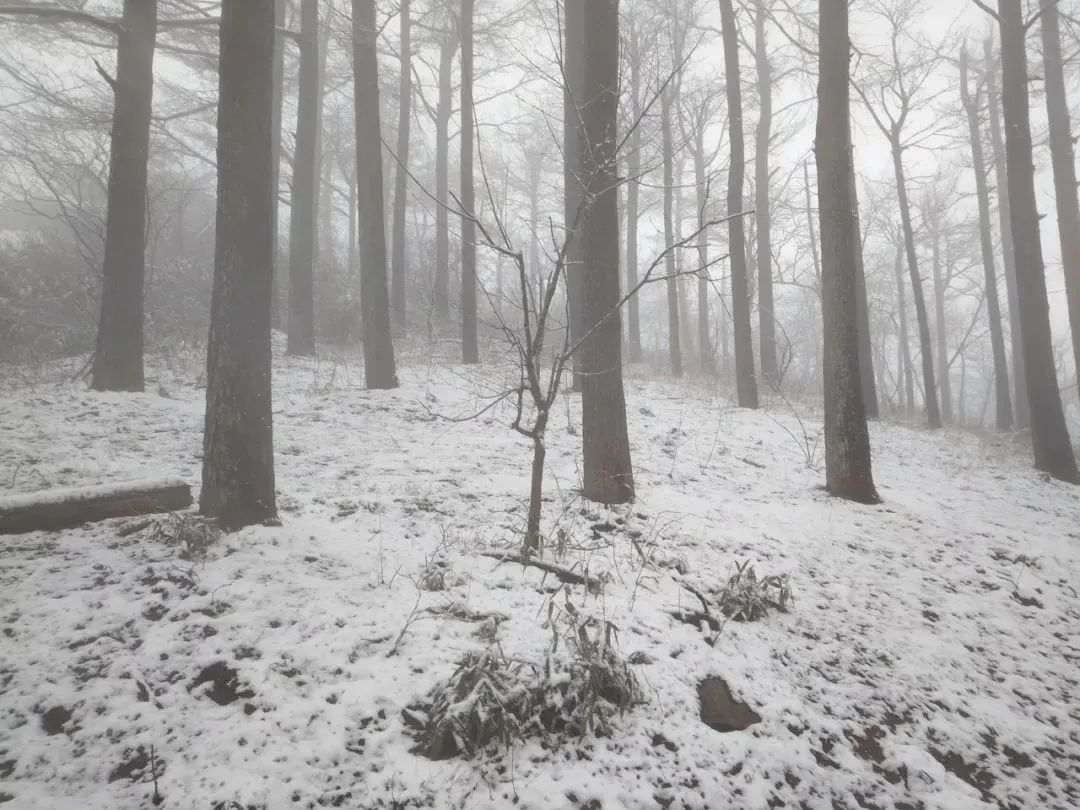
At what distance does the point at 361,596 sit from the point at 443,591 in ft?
1.52

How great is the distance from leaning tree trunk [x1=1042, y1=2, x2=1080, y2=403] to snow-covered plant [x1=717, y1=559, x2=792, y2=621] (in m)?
10.5

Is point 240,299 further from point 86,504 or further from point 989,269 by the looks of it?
point 989,269

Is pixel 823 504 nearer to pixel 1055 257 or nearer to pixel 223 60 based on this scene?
pixel 223 60

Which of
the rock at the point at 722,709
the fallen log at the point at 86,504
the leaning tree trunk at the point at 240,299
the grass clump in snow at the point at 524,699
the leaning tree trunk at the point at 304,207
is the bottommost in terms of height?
the rock at the point at 722,709

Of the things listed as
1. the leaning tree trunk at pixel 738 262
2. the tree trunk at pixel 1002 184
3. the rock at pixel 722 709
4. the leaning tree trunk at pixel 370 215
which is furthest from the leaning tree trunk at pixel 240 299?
the tree trunk at pixel 1002 184

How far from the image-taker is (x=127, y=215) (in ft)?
22.2

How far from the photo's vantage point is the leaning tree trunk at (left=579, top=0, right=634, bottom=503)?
462cm

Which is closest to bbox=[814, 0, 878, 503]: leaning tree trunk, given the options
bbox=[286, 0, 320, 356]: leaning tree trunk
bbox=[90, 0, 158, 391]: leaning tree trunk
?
bbox=[90, 0, 158, 391]: leaning tree trunk

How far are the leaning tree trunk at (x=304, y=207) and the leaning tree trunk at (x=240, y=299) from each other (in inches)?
277

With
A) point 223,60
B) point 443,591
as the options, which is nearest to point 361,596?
point 443,591

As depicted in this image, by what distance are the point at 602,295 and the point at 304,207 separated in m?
8.92

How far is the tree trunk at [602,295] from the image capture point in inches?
182

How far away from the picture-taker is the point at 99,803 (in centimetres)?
187

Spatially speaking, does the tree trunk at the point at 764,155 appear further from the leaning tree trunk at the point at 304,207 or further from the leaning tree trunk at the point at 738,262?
the leaning tree trunk at the point at 304,207
